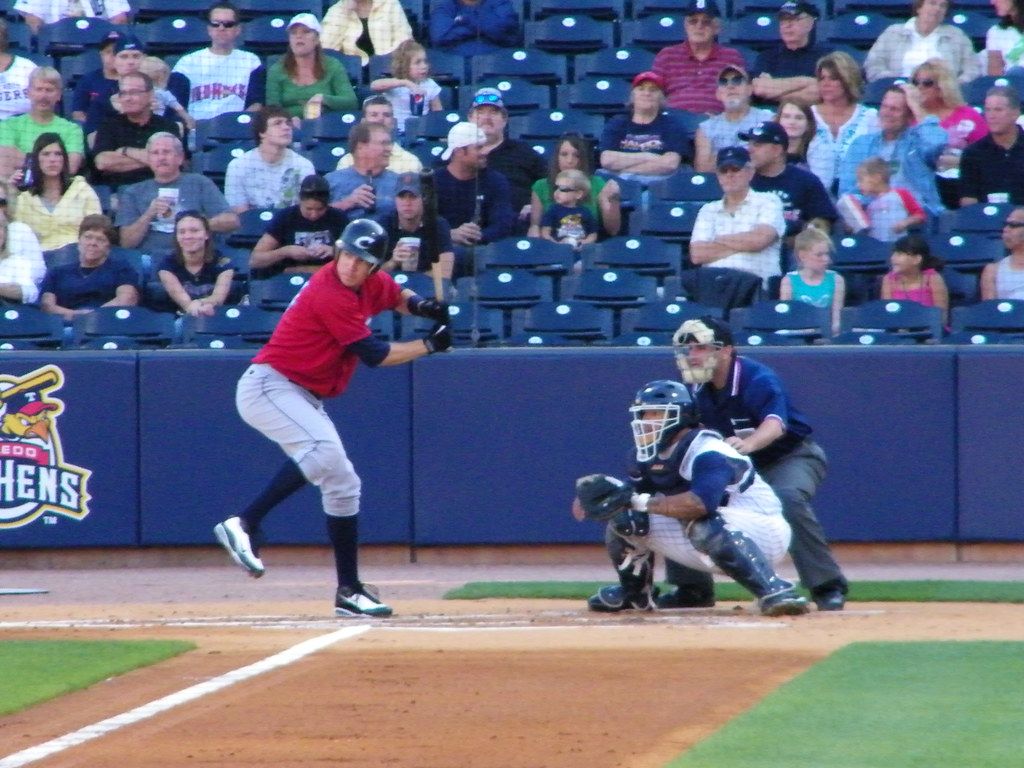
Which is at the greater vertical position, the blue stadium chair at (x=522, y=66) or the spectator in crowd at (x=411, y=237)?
the blue stadium chair at (x=522, y=66)

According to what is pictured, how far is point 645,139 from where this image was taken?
1261 cm

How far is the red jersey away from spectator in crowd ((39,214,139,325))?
3.39 metres

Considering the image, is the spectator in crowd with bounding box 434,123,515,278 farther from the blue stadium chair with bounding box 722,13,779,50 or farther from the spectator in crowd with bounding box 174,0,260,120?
the blue stadium chair with bounding box 722,13,779,50

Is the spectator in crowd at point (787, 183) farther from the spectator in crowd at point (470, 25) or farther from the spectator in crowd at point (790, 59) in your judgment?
the spectator in crowd at point (470, 25)

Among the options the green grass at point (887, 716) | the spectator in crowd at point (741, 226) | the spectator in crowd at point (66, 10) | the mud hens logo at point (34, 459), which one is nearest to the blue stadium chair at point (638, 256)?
the spectator in crowd at point (741, 226)

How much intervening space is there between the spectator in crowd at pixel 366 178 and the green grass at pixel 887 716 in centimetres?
595

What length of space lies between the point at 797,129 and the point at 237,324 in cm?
423

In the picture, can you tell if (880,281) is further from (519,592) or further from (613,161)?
(519,592)

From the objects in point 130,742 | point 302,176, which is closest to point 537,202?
point 302,176

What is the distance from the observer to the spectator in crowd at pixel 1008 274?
426 inches

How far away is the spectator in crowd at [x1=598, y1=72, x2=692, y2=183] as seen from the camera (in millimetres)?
12508

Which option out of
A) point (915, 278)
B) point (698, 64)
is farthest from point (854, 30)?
point (915, 278)

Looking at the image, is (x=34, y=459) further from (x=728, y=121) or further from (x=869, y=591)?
(x=728, y=121)

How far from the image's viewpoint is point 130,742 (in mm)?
5215
